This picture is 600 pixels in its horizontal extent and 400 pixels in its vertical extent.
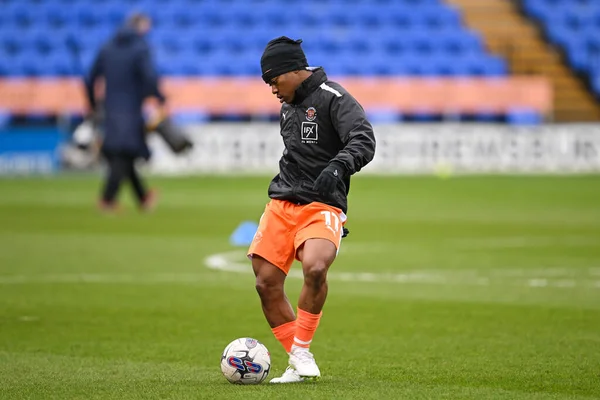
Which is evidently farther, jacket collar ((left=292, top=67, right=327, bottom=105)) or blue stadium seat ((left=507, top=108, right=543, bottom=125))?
blue stadium seat ((left=507, top=108, right=543, bottom=125))

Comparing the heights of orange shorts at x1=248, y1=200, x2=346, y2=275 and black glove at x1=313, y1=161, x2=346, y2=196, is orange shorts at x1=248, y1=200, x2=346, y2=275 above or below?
below

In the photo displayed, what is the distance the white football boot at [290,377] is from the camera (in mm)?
6766

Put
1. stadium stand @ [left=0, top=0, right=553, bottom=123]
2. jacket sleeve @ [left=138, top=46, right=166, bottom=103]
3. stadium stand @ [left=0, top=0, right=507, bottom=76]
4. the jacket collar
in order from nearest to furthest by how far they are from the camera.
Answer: the jacket collar → jacket sleeve @ [left=138, top=46, right=166, bottom=103] → stadium stand @ [left=0, top=0, right=553, bottom=123] → stadium stand @ [left=0, top=0, right=507, bottom=76]

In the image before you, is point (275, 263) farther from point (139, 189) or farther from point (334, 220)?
point (139, 189)

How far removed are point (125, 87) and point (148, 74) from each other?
1.66 feet

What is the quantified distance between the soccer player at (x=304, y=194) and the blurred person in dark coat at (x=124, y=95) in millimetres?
11870

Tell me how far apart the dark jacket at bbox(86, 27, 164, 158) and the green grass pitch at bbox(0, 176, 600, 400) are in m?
1.15

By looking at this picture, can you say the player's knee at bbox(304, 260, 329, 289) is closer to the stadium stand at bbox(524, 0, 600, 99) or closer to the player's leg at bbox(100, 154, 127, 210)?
the player's leg at bbox(100, 154, 127, 210)

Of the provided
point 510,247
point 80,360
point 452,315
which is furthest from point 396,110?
point 80,360

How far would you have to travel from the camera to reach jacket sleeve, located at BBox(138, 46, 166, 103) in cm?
1869

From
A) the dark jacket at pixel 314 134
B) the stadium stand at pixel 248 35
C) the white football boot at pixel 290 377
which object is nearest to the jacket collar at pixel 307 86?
the dark jacket at pixel 314 134

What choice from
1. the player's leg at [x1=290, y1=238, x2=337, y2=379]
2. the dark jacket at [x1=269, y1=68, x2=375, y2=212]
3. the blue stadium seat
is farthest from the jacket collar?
the blue stadium seat

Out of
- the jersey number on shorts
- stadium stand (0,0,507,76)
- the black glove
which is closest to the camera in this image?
the black glove

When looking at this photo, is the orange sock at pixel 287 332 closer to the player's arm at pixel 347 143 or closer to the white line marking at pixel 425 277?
the player's arm at pixel 347 143
